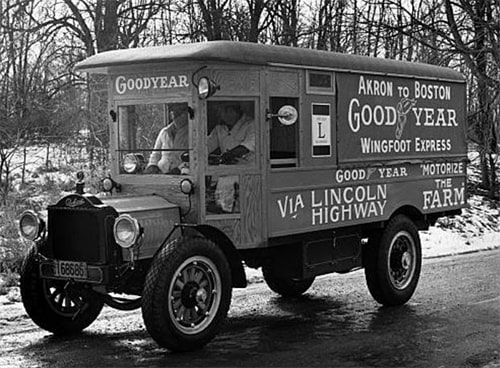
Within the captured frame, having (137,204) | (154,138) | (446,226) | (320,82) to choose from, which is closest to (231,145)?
(154,138)

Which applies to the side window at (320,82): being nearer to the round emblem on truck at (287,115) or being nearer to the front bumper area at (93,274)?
the round emblem on truck at (287,115)

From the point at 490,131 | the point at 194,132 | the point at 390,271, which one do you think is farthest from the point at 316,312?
the point at 490,131

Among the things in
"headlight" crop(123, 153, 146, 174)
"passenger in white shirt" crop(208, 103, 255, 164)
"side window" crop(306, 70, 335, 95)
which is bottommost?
"headlight" crop(123, 153, 146, 174)

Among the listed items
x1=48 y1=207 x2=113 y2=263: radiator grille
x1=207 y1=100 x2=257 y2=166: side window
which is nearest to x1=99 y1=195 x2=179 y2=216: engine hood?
x1=48 y1=207 x2=113 y2=263: radiator grille

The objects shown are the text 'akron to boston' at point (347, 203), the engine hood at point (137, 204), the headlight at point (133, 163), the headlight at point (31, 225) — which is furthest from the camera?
the text 'akron to boston' at point (347, 203)

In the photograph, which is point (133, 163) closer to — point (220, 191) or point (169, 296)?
point (220, 191)

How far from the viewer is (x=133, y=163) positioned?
819 cm

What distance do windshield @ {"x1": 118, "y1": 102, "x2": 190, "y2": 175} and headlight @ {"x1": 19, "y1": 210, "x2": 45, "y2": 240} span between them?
1.01 meters

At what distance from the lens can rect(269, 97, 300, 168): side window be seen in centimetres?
800

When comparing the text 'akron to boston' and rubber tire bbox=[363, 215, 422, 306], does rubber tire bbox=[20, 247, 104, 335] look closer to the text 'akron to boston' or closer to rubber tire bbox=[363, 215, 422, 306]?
the text 'akron to boston'

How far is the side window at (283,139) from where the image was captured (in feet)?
26.2

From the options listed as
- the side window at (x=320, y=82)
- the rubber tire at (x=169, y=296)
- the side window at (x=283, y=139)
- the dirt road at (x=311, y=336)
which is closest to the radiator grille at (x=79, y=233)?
the rubber tire at (x=169, y=296)

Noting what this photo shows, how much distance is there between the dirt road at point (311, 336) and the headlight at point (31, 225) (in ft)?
3.03

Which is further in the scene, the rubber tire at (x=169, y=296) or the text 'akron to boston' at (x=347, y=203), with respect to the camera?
the text 'akron to boston' at (x=347, y=203)
